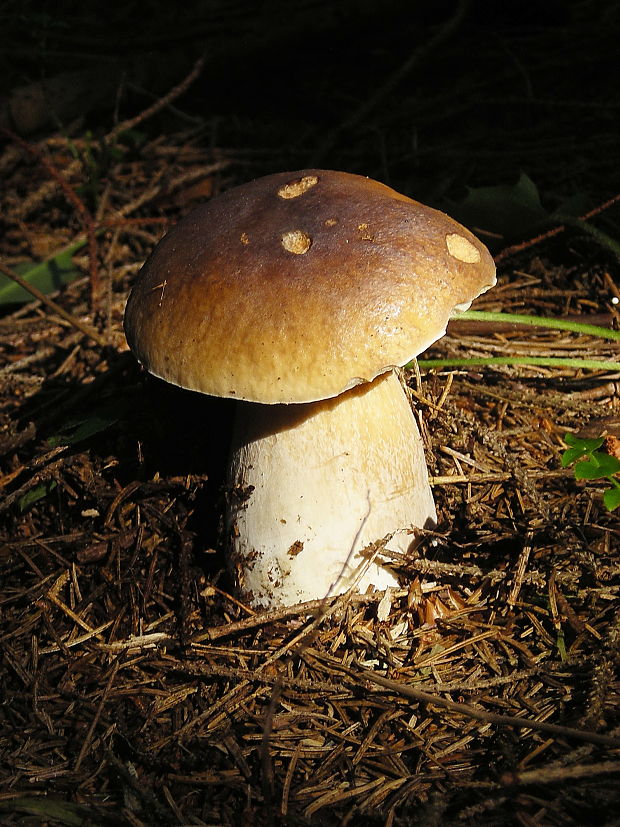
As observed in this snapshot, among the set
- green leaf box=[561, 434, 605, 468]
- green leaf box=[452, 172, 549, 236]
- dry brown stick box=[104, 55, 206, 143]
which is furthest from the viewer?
dry brown stick box=[104, 55, 206, 143]

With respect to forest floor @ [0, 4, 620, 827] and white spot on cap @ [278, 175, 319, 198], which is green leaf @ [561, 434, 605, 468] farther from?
white spot on cap @ [278, 175, 319, 198]

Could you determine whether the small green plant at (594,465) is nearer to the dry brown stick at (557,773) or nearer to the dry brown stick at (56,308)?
the dry brown stick at (557,773)

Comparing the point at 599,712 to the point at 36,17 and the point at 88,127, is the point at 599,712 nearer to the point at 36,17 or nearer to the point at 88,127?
the point at 88,127

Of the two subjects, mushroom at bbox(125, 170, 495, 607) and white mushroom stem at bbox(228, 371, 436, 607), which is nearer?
mushroom at bbox(125, 170, 495, 607)

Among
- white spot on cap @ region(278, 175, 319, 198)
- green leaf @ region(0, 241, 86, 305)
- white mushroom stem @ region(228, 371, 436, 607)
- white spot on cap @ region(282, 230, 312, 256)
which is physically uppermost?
white spot on cap @ region(278, 175, 319, 198)

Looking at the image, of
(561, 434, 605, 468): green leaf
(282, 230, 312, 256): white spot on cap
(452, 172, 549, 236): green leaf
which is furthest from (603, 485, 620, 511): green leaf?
(452, 172, 549, 236): green leaf

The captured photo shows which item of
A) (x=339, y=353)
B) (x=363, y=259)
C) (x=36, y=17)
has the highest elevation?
(x=36, y=17)

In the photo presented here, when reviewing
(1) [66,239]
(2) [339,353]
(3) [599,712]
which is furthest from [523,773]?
(1) [66,239]
